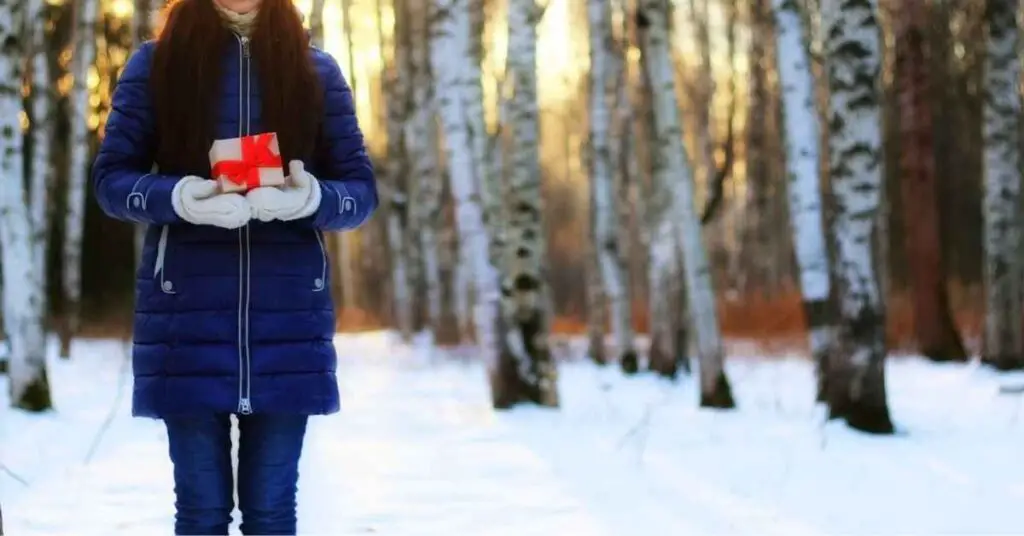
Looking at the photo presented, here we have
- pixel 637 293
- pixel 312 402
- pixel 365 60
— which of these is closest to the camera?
pixel 312 402

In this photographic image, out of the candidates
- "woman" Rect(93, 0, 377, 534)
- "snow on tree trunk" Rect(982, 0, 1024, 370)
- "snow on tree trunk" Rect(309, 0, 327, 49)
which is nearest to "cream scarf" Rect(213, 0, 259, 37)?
"woman" Rect(93, 0, 377, 534)

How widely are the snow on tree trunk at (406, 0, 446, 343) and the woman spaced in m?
16.4

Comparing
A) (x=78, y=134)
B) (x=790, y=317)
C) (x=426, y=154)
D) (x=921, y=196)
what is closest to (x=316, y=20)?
(x=78, y=134)

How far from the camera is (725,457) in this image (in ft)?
22.8

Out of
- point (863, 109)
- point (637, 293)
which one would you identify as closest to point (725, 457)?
point (863, 109)

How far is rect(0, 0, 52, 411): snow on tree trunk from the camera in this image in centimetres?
920

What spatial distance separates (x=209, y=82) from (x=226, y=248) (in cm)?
41

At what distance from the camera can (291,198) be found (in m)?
2.70

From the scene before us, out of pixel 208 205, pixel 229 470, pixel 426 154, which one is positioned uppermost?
pixel 426 154

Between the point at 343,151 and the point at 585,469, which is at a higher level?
the point at 343,151

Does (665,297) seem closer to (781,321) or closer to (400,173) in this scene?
(400,173)

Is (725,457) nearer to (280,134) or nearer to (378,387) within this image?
(280,134)

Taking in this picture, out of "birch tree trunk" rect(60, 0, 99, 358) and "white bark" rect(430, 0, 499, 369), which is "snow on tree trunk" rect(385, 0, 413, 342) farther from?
"white bark" rect(430, 0, 499, 369)

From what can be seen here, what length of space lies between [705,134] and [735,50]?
405 cm
